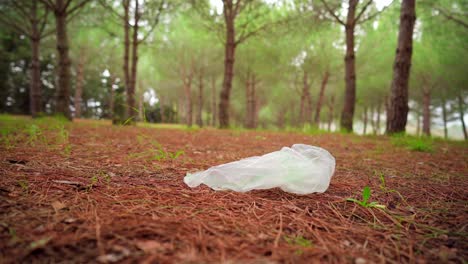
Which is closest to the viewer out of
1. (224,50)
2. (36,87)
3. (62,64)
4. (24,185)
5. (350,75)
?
(24,185)

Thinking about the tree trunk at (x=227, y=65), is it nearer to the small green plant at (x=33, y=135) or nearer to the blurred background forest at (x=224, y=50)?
the blurred background forest at (x=224, y=50)

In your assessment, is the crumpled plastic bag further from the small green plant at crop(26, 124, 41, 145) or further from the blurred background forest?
the blurred background forest

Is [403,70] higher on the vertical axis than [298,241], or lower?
higher

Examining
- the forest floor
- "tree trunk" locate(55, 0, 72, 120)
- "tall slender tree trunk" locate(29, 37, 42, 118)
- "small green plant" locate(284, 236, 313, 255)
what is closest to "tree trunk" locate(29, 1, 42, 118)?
"tall slender tree trunk" locate(29, 37, 42, 118)

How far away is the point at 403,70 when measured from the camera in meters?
5.72

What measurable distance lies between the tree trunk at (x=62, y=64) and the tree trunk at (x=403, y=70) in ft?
32.2

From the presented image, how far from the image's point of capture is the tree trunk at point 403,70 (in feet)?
18.5

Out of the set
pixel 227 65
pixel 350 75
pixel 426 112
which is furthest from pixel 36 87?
pixel 426 112

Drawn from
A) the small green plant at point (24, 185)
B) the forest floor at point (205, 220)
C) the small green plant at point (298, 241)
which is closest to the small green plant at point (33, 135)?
the forest floor at point (205, 220)

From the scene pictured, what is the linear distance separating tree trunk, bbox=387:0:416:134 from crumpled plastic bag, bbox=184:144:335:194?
5.31m

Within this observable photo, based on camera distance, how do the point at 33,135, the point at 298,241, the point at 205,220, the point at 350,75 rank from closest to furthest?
1. the point at 298,241
2. the point at 205,220
3. the point at 33,135
4. the point at 350,75

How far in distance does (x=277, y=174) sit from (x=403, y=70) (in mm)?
6032

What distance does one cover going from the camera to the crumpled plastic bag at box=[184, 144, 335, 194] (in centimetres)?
148

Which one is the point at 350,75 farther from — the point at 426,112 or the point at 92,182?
the point at 426,112
